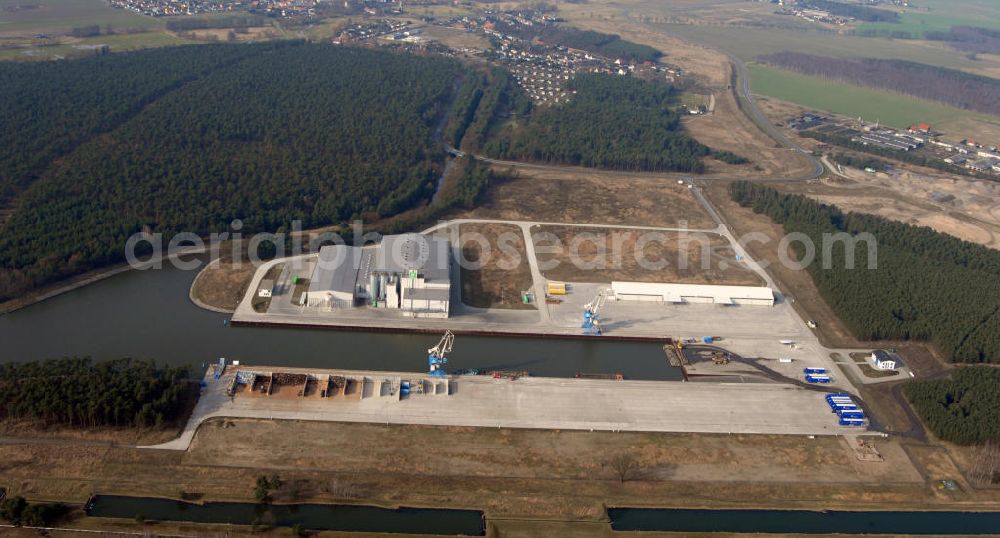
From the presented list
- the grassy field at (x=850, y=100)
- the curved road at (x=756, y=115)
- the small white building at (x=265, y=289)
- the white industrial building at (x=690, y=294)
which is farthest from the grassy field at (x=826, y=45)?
the small white building at (x=265, y=289)

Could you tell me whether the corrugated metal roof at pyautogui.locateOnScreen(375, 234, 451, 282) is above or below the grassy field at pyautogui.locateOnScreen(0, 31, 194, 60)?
below

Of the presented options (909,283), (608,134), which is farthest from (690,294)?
(608,134)

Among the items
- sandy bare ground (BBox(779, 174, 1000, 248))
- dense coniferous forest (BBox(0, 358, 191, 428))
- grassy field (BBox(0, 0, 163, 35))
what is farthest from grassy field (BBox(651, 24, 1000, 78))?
dense coniferous forest (BBox(0, 358, 191, 428))

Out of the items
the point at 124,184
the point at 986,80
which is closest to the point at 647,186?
the point at 124,184

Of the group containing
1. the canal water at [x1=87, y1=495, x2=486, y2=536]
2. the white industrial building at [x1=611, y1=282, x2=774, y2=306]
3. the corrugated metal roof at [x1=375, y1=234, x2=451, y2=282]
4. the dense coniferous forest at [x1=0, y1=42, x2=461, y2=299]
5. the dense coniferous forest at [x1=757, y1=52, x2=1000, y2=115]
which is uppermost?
the dense coniferous forest at [x1=757, y1=52, x2=1000, y2=115]

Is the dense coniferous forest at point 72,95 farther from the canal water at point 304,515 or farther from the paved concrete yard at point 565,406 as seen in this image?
the canal water at point 304,515

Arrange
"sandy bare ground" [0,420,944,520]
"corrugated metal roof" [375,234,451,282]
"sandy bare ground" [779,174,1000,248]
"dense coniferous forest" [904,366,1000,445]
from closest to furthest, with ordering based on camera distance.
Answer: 1. "sandy bare ground" [0,420,944,520]
2. "dense coniferous forest" [904,366,1000,445]
3. "corrugated metal roof" [375,234,451,282]
4. "sandy bare ground" [779,174,1000,248]

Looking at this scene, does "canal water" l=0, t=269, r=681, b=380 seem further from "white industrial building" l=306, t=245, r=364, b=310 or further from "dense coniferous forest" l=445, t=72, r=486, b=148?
"dense coniferous forest" l=445, t=72, r=486, b=148
